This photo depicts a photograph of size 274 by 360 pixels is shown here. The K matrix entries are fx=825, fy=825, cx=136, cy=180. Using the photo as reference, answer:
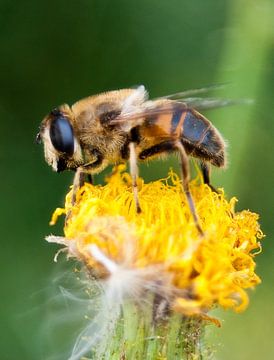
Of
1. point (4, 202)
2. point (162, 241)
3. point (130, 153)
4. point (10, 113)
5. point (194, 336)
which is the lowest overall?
point (194, 336)

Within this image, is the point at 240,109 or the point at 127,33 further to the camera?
the point at 127,33

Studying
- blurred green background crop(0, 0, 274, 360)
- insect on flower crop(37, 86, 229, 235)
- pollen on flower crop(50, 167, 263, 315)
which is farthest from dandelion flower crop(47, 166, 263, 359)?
blurred green background crop(0, 0, 274, 360)

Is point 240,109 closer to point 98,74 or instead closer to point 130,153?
point 130,153

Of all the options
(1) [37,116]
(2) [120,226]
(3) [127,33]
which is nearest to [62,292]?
(2) [120,226]

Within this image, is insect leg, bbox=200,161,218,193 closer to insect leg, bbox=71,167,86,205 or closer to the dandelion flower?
the dandelion flower

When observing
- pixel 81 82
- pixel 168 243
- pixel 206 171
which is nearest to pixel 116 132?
pixel 206 171

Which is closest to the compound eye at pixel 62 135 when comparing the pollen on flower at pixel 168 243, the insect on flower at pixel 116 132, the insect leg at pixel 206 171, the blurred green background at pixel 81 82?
the insect on flower at pixel 116 132

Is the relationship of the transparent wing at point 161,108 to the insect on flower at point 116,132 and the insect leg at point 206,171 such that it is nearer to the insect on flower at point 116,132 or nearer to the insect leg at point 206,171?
the insect on flower at point 116,132
